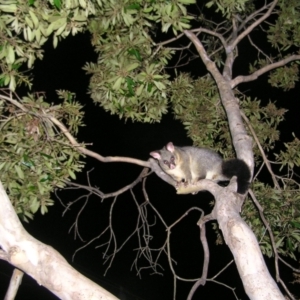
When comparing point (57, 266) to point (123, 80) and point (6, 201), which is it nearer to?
point (6, 201)

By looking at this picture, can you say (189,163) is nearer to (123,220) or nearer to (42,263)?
(42,263)

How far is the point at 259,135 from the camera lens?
6.06m

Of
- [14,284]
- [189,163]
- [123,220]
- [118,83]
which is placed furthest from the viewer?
[123,220]

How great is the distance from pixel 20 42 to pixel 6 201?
1.31m

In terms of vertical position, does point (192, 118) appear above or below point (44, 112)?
below

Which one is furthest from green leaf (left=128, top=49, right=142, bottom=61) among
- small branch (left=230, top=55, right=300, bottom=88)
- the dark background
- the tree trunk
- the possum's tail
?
the dark background

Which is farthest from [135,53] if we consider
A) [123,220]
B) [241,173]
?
[123,220]

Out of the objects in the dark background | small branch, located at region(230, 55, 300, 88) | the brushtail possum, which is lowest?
the dark background

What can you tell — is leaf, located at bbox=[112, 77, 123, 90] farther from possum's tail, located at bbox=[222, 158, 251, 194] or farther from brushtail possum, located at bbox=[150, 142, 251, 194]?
possum's tail, located at bbox=[222, 158, 251, 194]

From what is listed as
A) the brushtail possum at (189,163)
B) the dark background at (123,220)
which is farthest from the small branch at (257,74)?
the dark background at (123,220)

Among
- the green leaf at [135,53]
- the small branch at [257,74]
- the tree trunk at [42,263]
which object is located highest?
the green leaf at [135,53]

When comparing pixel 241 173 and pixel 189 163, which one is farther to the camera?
pixel 189 163

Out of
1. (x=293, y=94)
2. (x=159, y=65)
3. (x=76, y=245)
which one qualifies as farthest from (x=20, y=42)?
(x=76, y=245)

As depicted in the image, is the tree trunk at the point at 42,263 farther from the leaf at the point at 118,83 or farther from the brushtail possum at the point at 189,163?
the brushtail possum at the point at 189,163
